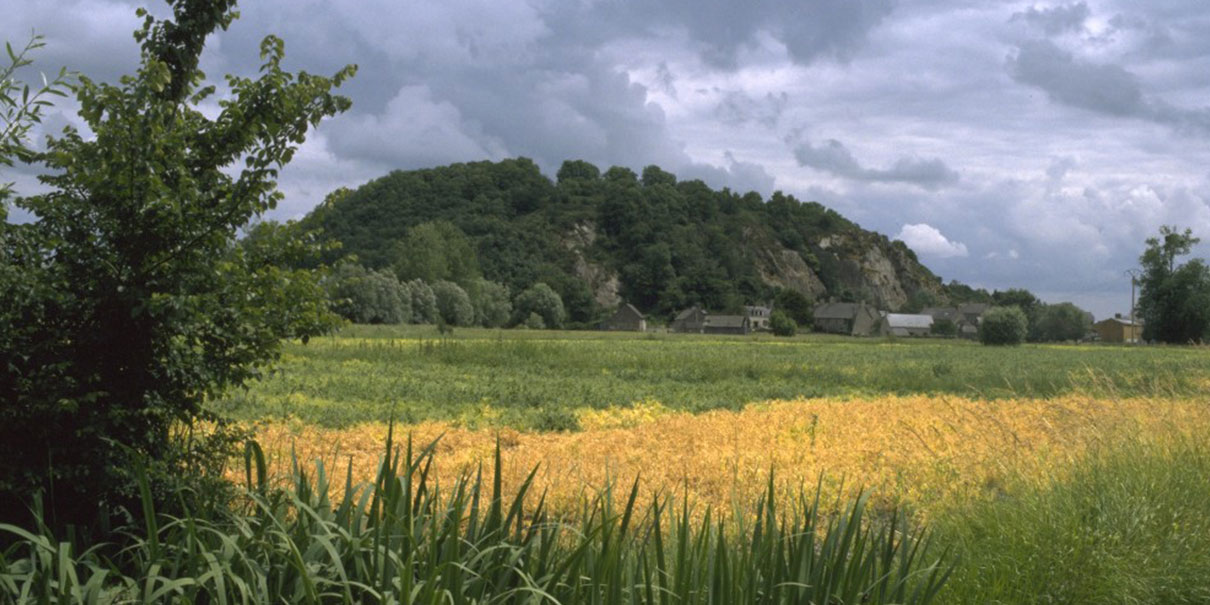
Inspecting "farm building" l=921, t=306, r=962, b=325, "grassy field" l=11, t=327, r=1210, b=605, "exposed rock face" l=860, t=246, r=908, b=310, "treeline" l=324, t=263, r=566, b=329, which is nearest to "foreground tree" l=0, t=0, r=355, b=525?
"grassy field" l=11, t=327, r=1210, b=605

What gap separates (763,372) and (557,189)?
11756 cm

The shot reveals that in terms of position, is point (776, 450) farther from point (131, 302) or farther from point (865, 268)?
point (865, 268)

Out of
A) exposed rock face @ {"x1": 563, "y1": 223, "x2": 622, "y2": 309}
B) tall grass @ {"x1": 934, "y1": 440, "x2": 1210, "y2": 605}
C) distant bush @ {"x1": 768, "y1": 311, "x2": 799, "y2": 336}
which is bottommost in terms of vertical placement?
tall grass @ {"x1": 934, "y1": 440, "x2": 1210, "y2": 605}

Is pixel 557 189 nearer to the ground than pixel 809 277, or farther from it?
farther from it

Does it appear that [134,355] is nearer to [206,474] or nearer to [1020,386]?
[206,474]

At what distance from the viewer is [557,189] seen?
140 metres

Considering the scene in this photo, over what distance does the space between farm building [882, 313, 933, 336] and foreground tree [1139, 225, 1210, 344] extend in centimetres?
3925

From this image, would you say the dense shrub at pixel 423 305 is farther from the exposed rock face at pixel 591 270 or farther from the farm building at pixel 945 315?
the farm building at pixel 945 315

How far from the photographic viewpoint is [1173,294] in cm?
7350

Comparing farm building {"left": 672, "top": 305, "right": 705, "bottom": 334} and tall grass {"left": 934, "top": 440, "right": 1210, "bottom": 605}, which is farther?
farm building {"left": 672, "top": 305, "right": 705, "bottom": 334}

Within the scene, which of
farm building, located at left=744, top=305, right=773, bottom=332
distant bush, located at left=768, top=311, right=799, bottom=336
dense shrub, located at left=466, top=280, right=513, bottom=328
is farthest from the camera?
farm building, located at left=744, top=305, right=773, bottom=332

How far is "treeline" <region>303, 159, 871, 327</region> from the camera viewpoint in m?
99.9

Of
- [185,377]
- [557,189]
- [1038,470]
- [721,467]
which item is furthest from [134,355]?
[557,189]

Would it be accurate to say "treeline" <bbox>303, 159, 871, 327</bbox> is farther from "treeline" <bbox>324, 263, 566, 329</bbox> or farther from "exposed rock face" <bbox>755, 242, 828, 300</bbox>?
"treeline" <bbox>324, 263, 566, 329</bbox>
